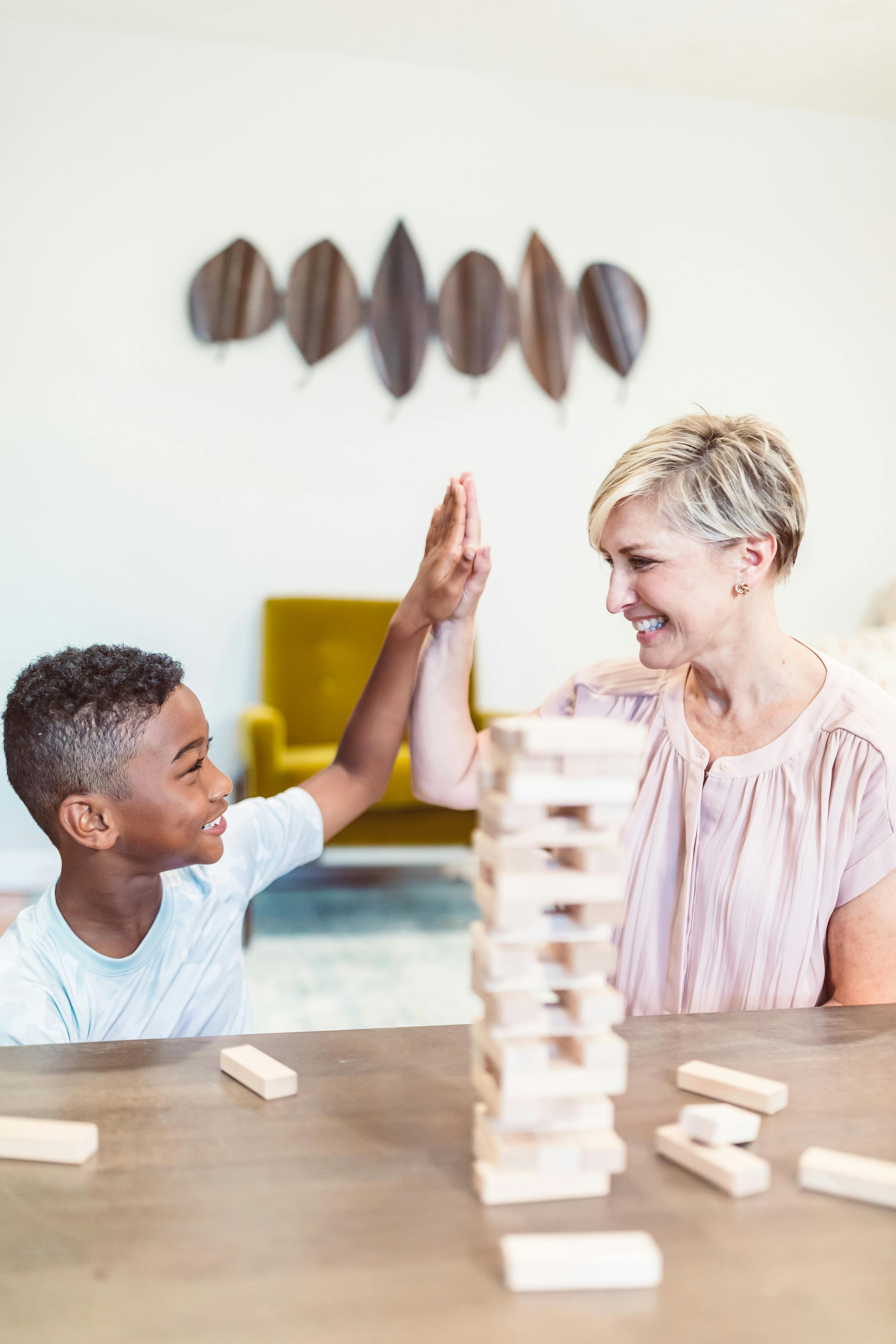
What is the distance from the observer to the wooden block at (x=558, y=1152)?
676mm

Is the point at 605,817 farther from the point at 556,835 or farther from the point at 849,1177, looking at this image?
the point at 849,1177

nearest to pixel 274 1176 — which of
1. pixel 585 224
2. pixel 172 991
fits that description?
pixel 172 991

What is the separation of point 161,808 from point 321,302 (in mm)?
3341

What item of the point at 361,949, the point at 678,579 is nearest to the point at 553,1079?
the point at 678,579

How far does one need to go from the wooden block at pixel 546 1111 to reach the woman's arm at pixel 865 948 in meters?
0.70

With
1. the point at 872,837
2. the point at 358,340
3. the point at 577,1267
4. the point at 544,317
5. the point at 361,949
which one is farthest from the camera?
the point at 544,317

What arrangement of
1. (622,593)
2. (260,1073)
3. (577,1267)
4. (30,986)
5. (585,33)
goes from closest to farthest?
1. (577,1267)
2. (260,1073)
3. (30,986)
4. (622,593)
5. (585,33)

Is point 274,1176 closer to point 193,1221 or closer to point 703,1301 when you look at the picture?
point 193,1221

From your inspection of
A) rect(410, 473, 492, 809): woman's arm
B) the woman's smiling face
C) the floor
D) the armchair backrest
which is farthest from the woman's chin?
the armchair backrest

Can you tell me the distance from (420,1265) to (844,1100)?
0.38 m

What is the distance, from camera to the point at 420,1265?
61 centimetres

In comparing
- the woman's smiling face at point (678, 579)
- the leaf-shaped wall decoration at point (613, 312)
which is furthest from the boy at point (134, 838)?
the leaf-shaped wall decoration at point (613, 312)

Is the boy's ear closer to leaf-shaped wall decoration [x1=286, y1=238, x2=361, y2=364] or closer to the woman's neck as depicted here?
the woman's neck

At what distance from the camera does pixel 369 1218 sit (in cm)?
66
